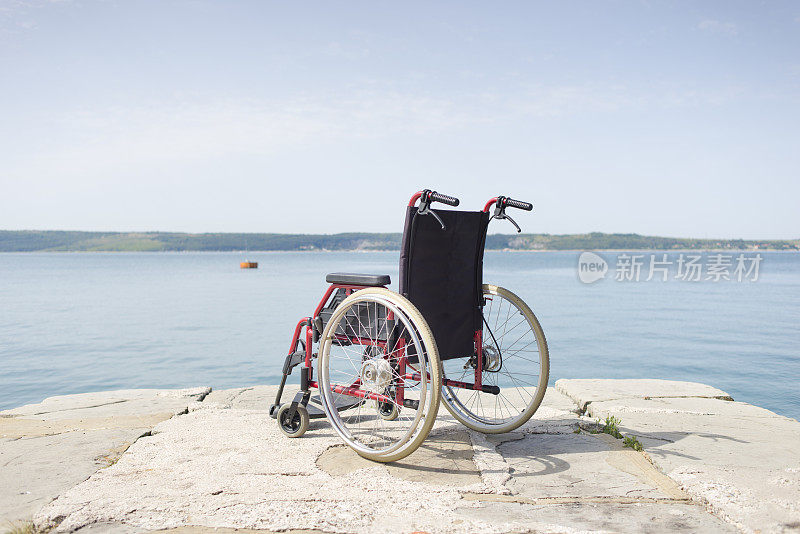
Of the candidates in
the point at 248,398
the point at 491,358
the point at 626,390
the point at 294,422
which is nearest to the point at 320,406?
the point at 294,422

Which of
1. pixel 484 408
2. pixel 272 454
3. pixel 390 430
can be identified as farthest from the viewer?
pixel 484 408

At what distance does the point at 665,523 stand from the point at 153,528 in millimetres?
2019

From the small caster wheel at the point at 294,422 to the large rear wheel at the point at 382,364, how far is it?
0.24 meters

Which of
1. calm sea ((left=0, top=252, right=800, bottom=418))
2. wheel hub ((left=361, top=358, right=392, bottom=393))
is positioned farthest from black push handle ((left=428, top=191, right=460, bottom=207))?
calm sea ((left=0, top=252, right=800, bottom=418))

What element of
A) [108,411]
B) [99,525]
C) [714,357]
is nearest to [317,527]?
[99,525]

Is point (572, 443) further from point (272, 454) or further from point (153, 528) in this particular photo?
point (153, 528)

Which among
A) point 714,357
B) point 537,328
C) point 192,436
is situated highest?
point 537,328

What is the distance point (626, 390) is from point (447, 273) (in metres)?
2.44

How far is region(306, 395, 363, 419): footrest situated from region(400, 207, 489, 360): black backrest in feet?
2.30

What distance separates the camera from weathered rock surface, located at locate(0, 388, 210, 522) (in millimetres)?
2825

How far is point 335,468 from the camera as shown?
10.1 ft

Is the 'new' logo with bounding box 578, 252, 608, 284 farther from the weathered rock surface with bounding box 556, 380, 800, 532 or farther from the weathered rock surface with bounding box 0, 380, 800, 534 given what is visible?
the weathered rock surface with bounding box 0, 380, 800, 534

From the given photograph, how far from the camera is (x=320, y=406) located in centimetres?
388

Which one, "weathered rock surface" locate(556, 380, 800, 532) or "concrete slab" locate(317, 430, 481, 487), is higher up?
"weathered rock surface" locate(556, 380, 800, 532)
